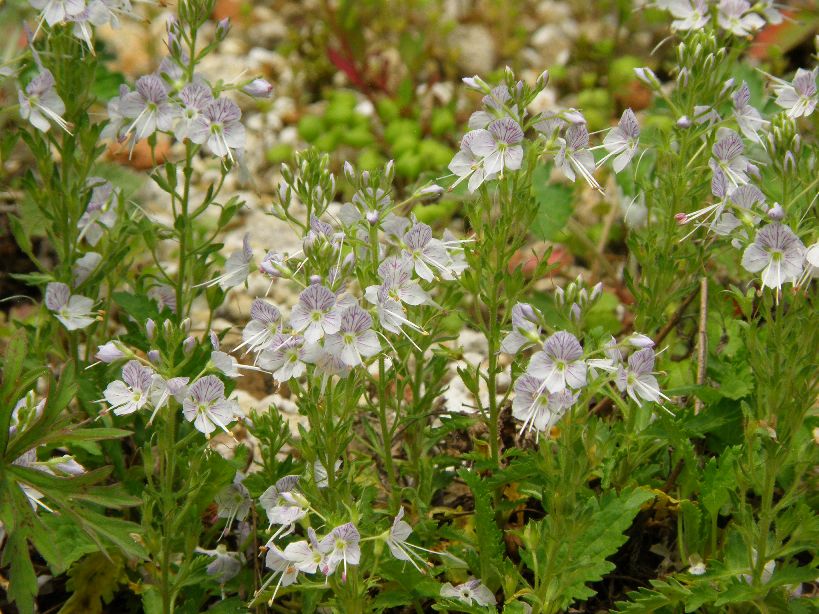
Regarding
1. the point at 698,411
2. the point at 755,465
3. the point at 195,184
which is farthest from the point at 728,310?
the point at 195,184

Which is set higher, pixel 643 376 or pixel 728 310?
pixel 643 376

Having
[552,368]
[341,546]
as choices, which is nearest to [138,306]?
[341,546]

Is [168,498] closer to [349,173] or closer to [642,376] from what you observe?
[349,173]

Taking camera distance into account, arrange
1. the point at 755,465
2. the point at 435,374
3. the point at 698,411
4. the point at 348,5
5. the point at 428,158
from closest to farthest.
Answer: the point at 755,465 < the point at 435,374 < the point at 698,411 < the point at 428,158 < the point at 348,5

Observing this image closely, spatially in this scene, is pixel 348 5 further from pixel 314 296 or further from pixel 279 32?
pixel 314 296

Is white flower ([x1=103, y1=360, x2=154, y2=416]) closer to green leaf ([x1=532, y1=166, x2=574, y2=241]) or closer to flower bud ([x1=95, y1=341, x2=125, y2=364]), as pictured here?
flower bud ([x1=95, y1=341, x2=125, y2=364])

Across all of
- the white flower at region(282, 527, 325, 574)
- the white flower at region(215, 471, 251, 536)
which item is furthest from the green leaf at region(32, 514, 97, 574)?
the white flower at region(282, 527, 325, 574)

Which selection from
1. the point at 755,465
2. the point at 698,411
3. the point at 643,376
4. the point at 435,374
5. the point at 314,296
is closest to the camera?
the point at 314,296

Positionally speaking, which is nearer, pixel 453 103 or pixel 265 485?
pixel 265 485
